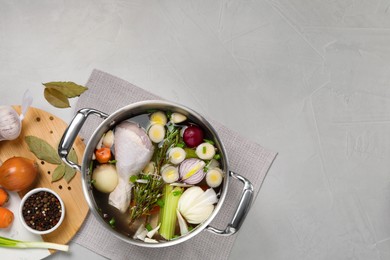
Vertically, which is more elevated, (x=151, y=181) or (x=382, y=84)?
(x=382, y=84)

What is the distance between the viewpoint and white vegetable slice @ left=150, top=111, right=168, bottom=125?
2.93 ft

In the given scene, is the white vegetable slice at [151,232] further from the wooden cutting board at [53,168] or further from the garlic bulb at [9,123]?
the garlic bulb at [9,123]

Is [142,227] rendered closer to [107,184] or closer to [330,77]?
[107,184]

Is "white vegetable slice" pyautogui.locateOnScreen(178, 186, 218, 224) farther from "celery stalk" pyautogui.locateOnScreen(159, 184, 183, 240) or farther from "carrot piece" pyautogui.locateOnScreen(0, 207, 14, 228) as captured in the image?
"carrot piece" pyautogui.locateOnScreen(0, 207, 14, 228)

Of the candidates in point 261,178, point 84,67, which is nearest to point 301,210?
point 261,178

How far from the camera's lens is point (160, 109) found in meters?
0.89

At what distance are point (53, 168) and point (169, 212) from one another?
27 cm

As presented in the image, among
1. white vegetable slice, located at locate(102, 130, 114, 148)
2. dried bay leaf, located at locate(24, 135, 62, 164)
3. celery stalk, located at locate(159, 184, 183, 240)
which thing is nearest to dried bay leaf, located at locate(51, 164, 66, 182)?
dried bay leaf, located at locate(24, 135, 62, 164)

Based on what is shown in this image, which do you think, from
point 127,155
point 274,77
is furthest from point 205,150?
point 274,77

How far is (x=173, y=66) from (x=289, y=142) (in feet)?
1.03

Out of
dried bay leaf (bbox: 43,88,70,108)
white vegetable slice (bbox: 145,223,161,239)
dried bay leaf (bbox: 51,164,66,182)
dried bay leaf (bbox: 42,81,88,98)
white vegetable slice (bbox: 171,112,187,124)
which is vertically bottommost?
white vegetable slice (bbox: 145,223,161,239)

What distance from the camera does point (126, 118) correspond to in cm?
90

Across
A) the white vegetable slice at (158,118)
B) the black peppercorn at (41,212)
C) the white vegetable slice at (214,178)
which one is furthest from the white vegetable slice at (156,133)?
the black peppercorn at (41,212)

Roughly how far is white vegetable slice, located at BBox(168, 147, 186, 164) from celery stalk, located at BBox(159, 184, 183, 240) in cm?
5
